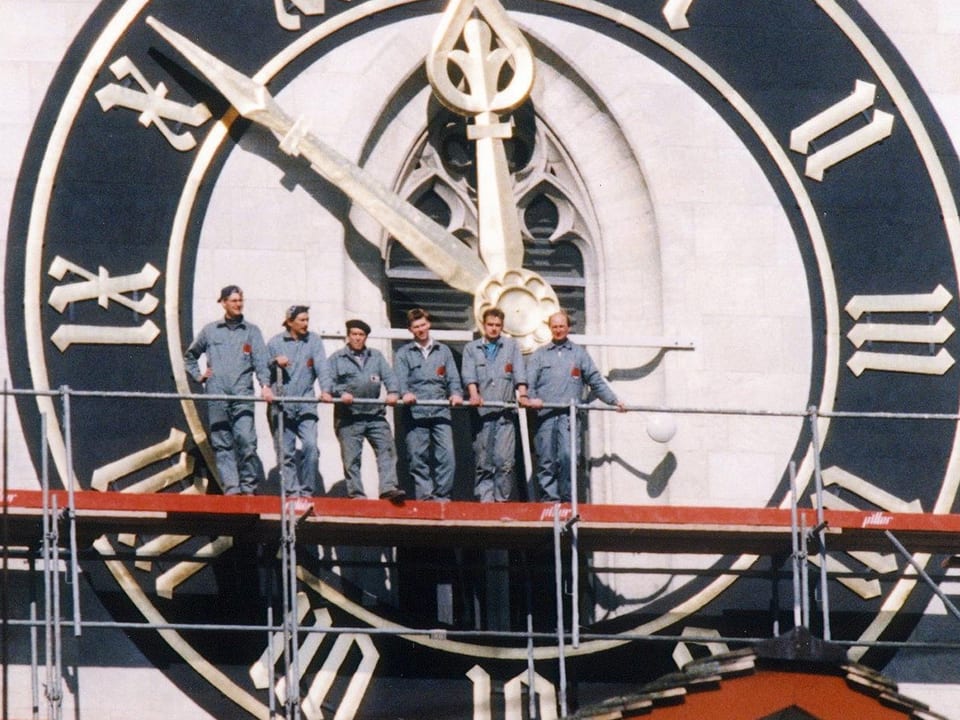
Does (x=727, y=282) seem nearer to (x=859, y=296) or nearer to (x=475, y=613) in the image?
(x=859, y=296)

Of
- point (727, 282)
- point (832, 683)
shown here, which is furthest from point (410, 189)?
point (832, 683)

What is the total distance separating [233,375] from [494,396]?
1951 mm

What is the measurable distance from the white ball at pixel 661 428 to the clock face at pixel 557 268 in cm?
54

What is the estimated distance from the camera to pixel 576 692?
26328mm

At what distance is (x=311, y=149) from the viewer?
26938 millimetres

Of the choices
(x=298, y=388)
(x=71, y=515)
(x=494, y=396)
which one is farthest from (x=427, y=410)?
(x=71, y=515)

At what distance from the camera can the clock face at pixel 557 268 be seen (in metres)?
26.2

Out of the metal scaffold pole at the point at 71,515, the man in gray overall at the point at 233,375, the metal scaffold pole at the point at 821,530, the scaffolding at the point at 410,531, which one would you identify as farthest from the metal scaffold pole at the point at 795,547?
the metal scaffold pole at the point at 71,515

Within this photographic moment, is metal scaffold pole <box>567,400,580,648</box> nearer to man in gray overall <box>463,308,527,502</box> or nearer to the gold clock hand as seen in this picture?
man in gray overall <box>463,308,527,502</box>

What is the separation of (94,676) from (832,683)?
5463 mm

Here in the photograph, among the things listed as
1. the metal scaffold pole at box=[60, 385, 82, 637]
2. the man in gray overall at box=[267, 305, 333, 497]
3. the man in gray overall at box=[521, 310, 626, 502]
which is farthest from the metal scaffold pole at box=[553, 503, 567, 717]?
the metal scaffold pole at box=[60, 385, 82, 637]

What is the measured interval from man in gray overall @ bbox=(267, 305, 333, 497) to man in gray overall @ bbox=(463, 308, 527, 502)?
1154mm

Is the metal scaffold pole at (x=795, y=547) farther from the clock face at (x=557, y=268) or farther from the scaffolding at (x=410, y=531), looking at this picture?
the clock face at (x=557, y=268)

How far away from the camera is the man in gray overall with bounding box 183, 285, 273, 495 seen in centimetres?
2572
